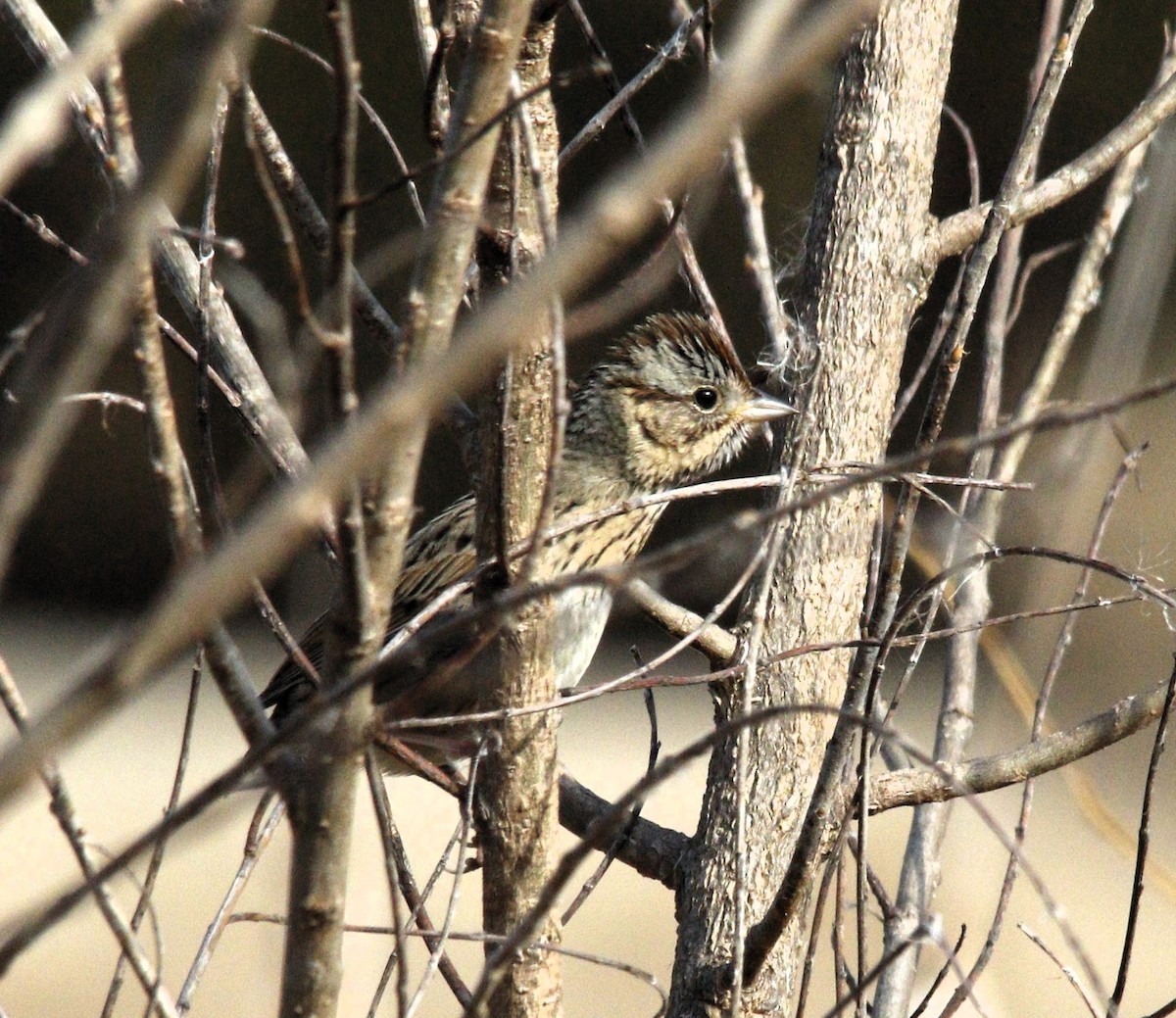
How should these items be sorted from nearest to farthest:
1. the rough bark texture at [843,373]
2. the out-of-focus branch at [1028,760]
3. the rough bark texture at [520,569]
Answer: the rough bark texture at [520,569]
the out-of-focus branch at [1028,760]
the rough bark texture at [843,373]

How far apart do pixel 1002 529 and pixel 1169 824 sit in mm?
2093

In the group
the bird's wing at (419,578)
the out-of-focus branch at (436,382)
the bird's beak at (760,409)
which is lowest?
the out-of-focus branch at (436,382)

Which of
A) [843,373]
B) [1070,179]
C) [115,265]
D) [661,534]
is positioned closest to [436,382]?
[115,265]

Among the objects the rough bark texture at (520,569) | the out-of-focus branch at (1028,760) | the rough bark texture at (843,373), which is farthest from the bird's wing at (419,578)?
the rough bark texture at (520,569)

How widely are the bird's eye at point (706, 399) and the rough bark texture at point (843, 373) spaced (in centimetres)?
102

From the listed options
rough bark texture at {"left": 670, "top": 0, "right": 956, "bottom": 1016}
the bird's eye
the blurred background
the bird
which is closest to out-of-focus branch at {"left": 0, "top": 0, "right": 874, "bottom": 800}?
rough bark texture at {"left": 670, "top": 0, "right": 956, "bottom": 1016}

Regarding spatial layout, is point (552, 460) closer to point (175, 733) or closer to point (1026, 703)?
point (1026, 703)

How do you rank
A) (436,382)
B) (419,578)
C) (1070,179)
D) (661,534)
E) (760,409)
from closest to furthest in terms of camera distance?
1. (436,382)
2. (1070,179)
3. (760,409)
4. (419,578)
5. (661,534)

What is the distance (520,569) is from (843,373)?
0.69 meters

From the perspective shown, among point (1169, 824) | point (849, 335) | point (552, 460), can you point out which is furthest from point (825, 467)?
point (1169, 824)

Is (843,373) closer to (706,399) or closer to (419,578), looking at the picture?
(706,399)

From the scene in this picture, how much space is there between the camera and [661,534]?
5320mm

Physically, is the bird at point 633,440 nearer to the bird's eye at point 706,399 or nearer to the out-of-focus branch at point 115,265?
the bird's eye at point 706,399

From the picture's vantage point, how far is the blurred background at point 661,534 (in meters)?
4.59
